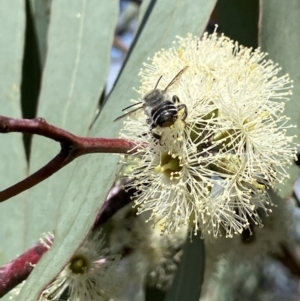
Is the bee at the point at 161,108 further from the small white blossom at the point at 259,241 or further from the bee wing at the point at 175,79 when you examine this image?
the small white blossom at the point at 259,241

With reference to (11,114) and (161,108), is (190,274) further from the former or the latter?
(11,114)

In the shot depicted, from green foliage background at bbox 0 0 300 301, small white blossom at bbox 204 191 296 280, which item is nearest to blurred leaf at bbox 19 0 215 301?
green foliage background at bbox 0 0 300 301

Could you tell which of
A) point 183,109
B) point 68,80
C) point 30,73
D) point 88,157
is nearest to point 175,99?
point 183,109

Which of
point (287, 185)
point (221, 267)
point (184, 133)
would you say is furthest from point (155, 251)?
point (184, 133)

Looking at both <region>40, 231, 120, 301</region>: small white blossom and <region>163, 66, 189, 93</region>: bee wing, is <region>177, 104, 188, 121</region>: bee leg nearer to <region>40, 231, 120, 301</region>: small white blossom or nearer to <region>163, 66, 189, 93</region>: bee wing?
<region>163, 66, 189, 93</region>: bee wing

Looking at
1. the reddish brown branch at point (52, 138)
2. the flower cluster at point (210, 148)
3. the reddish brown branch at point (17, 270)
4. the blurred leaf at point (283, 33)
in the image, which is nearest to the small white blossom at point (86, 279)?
the reddish brown branch at point (17, 270)

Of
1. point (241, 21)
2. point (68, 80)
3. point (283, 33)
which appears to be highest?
point (68, 80)

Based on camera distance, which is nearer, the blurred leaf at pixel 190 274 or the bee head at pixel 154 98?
the bee head at pixel 154 98
